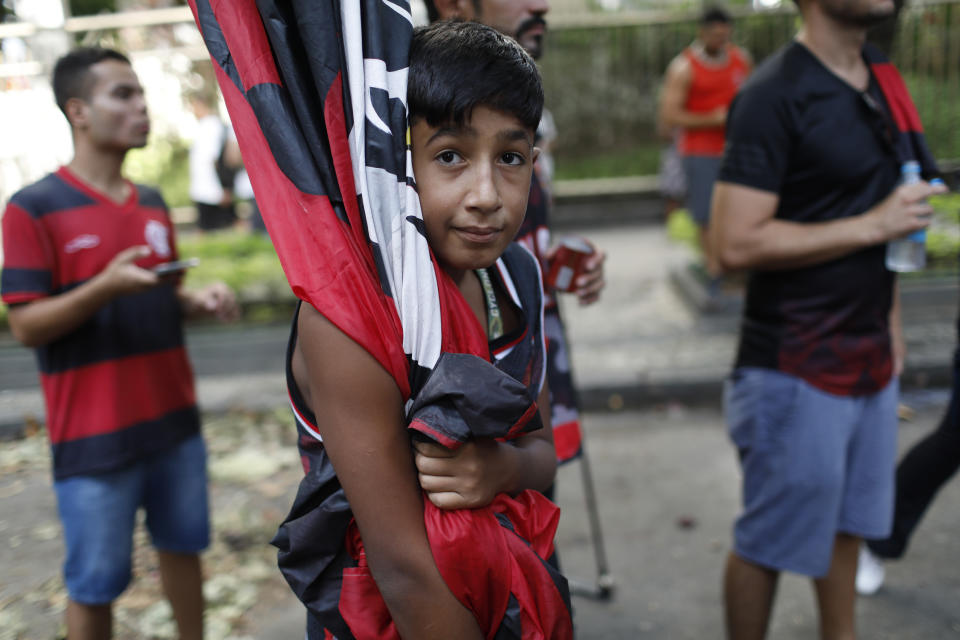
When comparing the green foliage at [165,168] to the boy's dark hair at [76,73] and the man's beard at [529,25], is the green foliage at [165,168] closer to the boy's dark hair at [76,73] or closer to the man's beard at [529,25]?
the boy's dark hair at [76,73]

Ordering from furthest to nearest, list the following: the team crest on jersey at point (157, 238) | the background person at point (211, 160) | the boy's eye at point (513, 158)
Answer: the background person at point (211, 160), the team crest on jersey at point (157, 238), the boy's eye at point (513, 158)

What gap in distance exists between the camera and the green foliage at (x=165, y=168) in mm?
10055

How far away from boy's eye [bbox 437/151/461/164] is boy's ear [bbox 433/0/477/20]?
0.99 m

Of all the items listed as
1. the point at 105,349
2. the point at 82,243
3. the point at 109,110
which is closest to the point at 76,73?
the point at 109,110

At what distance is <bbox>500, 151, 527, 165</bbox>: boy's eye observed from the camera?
1342mm

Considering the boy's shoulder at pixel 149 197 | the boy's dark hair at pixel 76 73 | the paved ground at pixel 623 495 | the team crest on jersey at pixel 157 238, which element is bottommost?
the paved ground at pixel 623 495

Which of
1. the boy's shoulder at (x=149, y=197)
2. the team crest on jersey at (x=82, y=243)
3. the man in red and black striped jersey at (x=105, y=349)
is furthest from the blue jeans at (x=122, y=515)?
the boy's shoulder at (x=149, y=197)

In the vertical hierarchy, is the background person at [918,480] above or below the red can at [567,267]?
below

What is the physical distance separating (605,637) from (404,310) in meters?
2.27

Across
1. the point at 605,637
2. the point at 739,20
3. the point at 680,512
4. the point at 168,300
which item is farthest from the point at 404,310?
the point at 739,20

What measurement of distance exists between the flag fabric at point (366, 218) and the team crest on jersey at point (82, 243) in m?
1.36

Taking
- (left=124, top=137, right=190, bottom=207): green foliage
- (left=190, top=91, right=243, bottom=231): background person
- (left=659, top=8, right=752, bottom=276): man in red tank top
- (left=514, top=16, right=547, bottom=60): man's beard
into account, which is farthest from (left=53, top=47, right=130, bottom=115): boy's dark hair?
(left=124, top=137, right=190, bottom=207): green foliage

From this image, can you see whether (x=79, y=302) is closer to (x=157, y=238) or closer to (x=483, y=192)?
(x=157, y=238)

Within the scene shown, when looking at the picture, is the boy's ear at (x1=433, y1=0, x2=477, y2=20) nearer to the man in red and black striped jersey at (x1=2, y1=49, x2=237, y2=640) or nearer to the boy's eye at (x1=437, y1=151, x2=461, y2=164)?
the boy's eye at (x1=437, y1=151, x2=461, y2=164)
